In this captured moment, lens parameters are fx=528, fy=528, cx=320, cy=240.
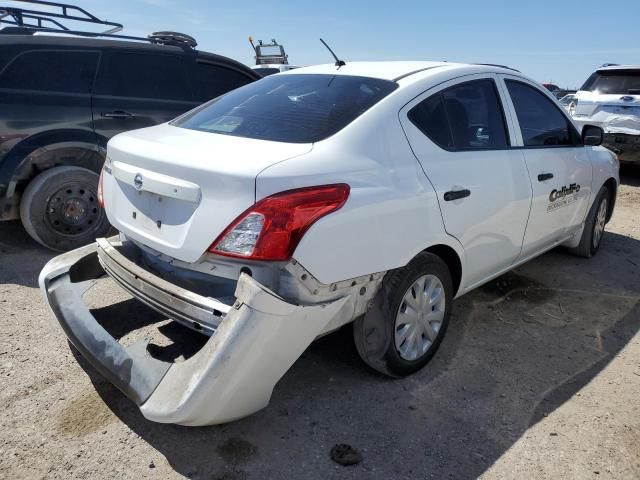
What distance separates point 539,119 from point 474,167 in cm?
118

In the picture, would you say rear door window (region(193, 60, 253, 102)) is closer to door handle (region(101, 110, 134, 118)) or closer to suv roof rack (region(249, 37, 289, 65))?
door handle (region(101, 110, 134, 118))

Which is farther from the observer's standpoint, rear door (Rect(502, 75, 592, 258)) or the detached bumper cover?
rear door (Rect(502, 75, 592, 258))

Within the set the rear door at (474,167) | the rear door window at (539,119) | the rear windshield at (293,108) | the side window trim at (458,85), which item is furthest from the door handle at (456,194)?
the rear door window at (539,119)

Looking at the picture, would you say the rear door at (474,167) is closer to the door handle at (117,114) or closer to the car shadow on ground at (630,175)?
the door handle at (117,114)

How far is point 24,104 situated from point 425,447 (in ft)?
13.6

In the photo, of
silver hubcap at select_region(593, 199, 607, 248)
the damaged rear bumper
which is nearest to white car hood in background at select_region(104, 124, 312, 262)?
silver hubcap at select_region(593, 199, 607, 248)

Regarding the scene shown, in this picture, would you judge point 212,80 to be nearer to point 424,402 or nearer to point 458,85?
point 458,85

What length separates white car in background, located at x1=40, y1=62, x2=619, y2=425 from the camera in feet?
6.87

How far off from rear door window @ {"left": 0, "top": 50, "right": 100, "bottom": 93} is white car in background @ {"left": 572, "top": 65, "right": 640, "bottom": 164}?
7.38m

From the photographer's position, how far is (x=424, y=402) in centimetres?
276

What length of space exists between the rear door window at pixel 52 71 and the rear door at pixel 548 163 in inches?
144

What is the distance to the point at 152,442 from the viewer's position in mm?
2408

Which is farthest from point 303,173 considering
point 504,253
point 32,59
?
point 32,59

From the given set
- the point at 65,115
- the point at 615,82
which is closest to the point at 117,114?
the point at 65,115
